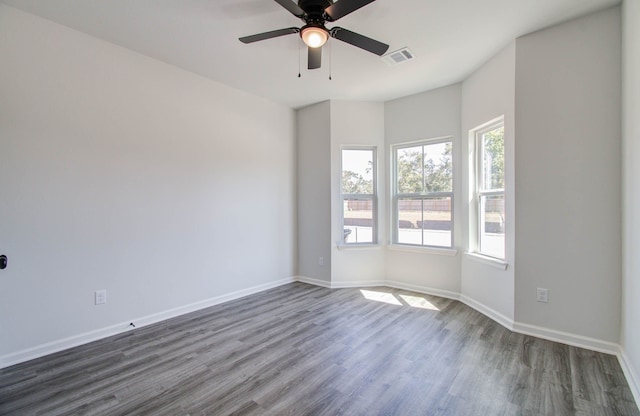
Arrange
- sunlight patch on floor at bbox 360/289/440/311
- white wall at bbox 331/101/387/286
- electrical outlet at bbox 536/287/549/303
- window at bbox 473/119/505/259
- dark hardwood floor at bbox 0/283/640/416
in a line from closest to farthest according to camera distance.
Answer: dark hardwood floor at bbox 0/283/640/416
electrical outlet at bbox 536/287/549/303
window at bbox 473/119/505/259
sunlight patch on floor at bbox 360/289/440/311
white wall at bbox 331/101/387/286

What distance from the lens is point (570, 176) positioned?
262 centimetres

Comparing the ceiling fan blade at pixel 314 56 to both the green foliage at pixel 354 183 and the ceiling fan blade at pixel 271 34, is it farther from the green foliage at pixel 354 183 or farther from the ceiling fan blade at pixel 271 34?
the green foliage at pixel 354 183

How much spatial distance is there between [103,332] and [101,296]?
0.35m

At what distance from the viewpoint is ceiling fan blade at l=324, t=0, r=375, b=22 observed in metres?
1.87

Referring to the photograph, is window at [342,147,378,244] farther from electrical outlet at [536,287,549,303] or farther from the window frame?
electrical outlet at [536,287,549,303]

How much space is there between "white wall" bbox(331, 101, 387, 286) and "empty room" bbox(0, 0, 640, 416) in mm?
460

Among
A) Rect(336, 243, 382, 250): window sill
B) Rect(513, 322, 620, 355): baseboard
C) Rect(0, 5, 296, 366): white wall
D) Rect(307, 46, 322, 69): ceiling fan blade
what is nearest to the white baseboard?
Rect(513, 322, 620, 355): baseboard

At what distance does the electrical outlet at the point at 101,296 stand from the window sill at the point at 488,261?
402 centimetres

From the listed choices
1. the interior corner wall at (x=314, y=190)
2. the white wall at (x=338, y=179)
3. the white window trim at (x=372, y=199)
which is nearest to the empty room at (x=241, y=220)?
the white wall at (x=338, y=179)

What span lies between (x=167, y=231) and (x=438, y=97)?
12.7ft

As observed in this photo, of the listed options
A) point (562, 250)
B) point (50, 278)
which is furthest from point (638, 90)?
point (50, 278)

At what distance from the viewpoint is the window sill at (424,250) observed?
3.95 metres

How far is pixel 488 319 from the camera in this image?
127 inches

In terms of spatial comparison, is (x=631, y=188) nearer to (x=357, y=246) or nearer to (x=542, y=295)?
(x=542, y=295)
